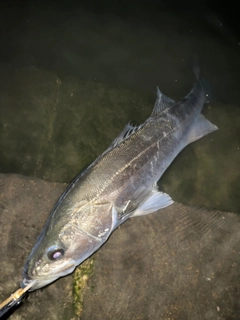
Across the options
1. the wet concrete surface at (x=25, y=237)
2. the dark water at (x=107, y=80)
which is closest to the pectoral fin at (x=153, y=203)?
the dark water at (x=107, y=80)

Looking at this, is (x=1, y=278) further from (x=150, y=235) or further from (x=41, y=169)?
(x=150, y=235)

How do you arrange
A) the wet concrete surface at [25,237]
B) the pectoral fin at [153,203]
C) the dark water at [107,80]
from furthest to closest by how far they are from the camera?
the dark water at [107,80], the pectoral fin at [153,203], the wet concrete surface at [25,237]

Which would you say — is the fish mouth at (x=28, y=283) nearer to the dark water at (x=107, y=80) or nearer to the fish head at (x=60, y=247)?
the fish head at (x=60, y=247)

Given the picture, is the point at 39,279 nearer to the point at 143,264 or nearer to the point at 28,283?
the point at 28,283

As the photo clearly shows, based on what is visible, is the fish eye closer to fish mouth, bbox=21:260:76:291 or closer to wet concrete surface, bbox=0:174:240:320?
fish mouth, bbox=21:260:76:291

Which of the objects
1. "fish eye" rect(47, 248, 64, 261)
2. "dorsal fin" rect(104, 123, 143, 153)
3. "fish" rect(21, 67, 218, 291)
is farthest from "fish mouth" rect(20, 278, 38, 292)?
"dorsal fin" rect(104, 123, 143, 153)

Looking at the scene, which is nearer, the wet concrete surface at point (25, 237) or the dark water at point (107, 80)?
the wet concrete surface at point (25, 237)

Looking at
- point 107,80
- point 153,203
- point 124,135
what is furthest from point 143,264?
point 107,80
